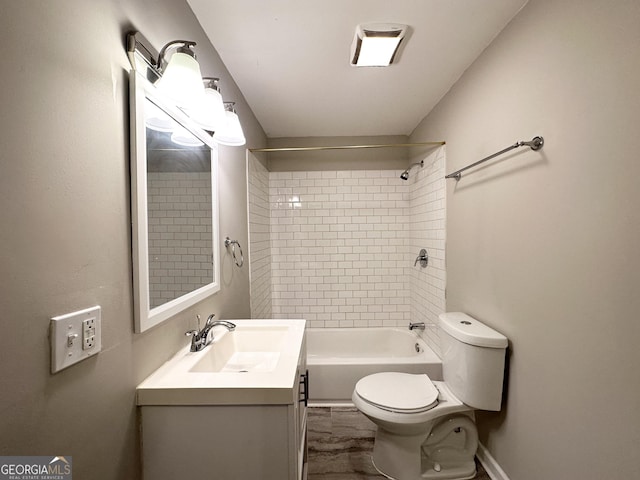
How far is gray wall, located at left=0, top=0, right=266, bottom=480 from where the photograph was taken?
0.56 m

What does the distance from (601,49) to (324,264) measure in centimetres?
263

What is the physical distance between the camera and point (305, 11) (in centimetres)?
138

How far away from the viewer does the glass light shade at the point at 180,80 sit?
995 millimetres

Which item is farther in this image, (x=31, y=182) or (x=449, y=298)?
(x=449, y=298)

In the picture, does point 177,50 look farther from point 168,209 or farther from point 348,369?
point 348,369

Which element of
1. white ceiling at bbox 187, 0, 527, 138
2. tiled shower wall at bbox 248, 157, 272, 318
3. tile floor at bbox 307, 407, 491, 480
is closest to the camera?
white ceiling at bbox 187, 0, 527, 138

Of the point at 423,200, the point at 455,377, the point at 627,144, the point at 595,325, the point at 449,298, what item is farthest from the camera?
the point at 423,200

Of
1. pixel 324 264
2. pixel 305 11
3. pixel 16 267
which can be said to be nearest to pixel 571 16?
pixel 305 11

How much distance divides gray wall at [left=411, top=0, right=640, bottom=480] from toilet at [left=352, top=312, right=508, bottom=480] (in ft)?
0.37

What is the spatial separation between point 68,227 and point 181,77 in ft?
2.05

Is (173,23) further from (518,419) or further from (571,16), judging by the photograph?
(518,419)

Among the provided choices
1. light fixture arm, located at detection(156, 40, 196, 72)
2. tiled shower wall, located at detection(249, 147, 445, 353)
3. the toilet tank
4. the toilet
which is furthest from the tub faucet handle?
light fixture arm, located at detection(156, 40, 196, 72)

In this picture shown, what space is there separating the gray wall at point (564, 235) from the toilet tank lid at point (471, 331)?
2.6 inches

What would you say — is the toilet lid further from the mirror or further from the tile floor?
the mirror
